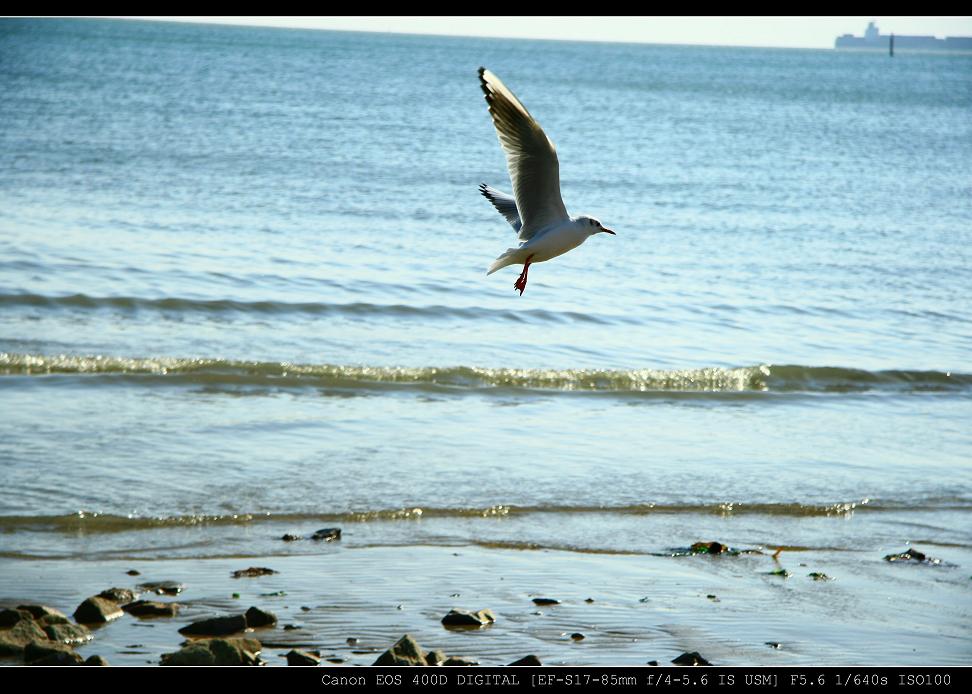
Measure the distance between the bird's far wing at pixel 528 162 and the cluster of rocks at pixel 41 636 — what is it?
3210 mm

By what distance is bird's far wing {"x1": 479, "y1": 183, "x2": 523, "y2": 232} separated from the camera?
7520 mm

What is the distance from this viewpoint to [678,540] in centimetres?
789

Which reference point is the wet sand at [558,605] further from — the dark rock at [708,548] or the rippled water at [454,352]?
the rippled water at [454,352]

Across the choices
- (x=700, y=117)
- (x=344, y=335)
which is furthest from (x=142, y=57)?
(x=344, y=335)

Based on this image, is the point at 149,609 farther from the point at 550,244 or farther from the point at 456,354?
the point at 456,354

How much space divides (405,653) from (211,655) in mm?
852

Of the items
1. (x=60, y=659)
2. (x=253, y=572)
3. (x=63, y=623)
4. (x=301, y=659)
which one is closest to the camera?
(x=60, y=659)

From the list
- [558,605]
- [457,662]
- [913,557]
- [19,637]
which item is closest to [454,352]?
[913,557]

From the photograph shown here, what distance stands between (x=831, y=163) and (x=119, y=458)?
3431cm

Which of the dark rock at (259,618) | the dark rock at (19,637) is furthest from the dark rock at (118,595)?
the dark rock at (259,618)

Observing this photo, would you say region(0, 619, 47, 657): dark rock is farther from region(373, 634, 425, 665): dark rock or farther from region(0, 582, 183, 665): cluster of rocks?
region(373, 634, 425, 665): dark rock

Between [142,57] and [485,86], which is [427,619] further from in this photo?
[142,57]

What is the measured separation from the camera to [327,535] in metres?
7.62

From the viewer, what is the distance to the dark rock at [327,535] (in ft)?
24.9
